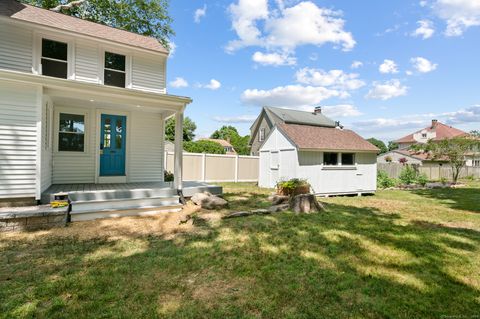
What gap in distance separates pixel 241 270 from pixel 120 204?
4.36 m

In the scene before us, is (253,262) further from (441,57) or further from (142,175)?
(441,57)

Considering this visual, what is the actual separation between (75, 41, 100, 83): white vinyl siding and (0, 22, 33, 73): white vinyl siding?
1.21m

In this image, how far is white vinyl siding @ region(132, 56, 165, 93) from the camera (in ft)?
29.6

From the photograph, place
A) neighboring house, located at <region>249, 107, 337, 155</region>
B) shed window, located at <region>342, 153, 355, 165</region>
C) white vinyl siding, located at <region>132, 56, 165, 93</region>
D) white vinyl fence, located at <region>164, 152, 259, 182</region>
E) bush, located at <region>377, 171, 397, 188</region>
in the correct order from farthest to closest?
neighboring house, located at <region>249, 107, 337, 155</region> → bush, located at <region>377, 171, 397, 188</region> → white vinyl fence, located at <region>164, 152, 259, 182</region> → shed window, located at <region>342, 153, 355, 165</region> → white vinyl siding, located at <region>132, 56, 165, 93</region>

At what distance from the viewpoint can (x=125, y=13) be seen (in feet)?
55.0

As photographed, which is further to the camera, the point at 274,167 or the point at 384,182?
the point at 384,182

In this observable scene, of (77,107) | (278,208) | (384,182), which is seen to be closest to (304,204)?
(278,208)

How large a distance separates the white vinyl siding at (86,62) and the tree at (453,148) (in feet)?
64.8

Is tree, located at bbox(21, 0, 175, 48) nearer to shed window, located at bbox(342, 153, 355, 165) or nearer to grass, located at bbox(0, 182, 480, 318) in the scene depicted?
shed window, located at bbox(342, 153, 355, 165)

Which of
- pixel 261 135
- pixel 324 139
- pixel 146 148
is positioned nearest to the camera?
pixel 146 148

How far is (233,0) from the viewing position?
11.9 meters

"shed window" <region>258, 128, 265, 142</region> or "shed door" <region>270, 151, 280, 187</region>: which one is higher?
"shed window" <region>258, 128, 265, 142</region>

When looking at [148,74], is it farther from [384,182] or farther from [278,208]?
[384,182]

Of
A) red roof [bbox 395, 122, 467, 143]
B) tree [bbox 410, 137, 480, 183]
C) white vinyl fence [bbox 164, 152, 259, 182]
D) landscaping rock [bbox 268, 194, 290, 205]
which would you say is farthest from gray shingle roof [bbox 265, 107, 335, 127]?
red roof [bbox 395, 122, 467, 143]
